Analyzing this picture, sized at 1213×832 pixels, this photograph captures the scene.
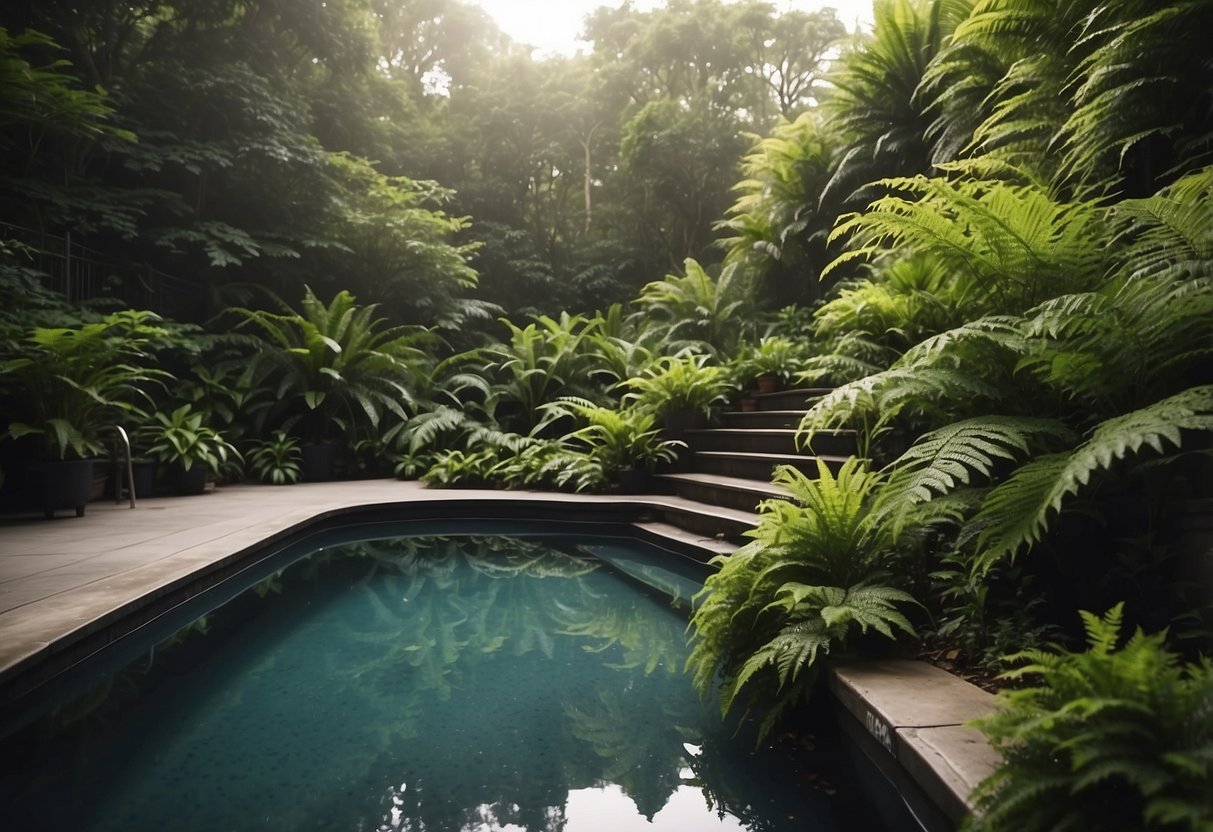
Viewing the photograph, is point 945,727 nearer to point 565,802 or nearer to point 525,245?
point 565,802

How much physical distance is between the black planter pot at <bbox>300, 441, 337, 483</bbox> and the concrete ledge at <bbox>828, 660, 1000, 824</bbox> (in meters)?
6.75

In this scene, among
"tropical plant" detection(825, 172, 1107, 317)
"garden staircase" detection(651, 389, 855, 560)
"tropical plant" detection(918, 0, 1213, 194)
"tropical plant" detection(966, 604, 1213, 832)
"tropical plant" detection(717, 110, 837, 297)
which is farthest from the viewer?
"tropical plant" detection(717, 110, 837, 297)

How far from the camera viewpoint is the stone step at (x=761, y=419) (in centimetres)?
511

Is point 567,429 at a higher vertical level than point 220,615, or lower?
higher

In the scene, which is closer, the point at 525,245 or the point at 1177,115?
the point at 1177,115

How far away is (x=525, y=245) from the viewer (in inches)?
476

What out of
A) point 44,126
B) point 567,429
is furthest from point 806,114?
point 44,126

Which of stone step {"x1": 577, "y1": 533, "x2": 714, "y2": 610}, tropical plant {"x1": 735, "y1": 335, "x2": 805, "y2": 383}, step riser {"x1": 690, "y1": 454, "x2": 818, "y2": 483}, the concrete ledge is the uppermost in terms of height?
tropical plant {"x1": 735, "y1": 335, "x2": 805, "y2": 383}

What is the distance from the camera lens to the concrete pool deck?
1.44 meters

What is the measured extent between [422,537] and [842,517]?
3943mm

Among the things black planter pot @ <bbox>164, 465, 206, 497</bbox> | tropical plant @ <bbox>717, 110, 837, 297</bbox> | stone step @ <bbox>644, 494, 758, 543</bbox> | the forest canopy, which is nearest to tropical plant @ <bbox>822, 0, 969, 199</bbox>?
tropical plant @ <bbox>717, 110, 837, 297</bbox>

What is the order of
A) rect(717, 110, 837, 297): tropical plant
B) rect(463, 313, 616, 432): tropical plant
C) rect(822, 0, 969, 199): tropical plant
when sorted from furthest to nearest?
rect(463, 313, 616, 432): tropical plant
rect(717, 110, 837, 297): tropical plant
rect(822, 0, 969, 199): tropical plant

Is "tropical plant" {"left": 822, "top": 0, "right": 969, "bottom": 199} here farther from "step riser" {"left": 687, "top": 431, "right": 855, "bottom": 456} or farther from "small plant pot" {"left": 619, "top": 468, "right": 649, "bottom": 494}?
"small plant pot" {"left": 619, "top": 468, "right": 649, "bottom": 494}

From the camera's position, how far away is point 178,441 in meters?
5.97
